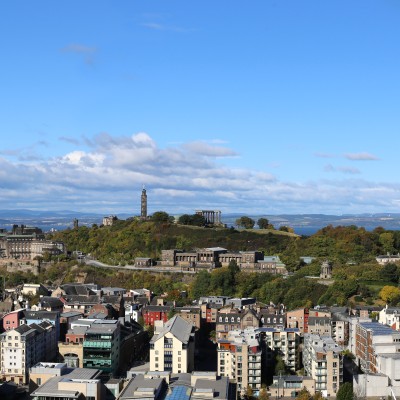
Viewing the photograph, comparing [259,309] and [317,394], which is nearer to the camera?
[317,394]

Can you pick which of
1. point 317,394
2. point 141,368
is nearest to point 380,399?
point 317,394

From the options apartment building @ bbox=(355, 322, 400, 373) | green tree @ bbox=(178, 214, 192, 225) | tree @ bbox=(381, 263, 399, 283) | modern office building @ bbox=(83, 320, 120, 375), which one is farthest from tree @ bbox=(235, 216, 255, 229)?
modern office building @ bbox=(83, 320, 120, 375)

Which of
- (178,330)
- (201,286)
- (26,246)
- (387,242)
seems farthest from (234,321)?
(26,246)

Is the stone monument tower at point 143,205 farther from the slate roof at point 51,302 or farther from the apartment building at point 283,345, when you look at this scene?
the apartment building at point 283,345

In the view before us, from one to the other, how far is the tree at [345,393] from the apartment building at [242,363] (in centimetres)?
325

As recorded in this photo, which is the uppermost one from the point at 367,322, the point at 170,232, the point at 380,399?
the point at 170,232

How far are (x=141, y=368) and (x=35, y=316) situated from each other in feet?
26.2

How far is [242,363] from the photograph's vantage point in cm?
2866

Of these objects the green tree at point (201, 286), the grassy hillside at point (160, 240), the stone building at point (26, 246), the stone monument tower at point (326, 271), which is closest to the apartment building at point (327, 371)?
the green tree at point (201, 286)

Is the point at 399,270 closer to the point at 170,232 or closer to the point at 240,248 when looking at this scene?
the point at 240,248

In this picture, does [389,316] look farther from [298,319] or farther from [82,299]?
[82,299]

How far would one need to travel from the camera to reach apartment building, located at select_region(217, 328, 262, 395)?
2859cm

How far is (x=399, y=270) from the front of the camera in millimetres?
47188

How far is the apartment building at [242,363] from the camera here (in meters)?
28.6
